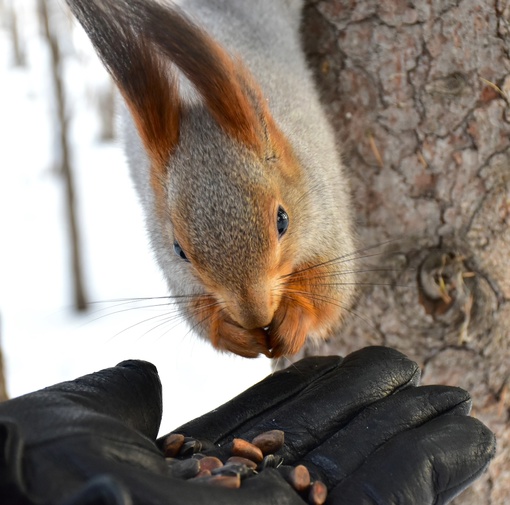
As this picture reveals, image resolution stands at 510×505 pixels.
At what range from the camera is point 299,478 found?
1.02 meters

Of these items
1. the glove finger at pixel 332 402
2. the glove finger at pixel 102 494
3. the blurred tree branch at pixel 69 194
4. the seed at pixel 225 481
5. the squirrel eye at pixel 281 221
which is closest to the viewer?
the glove finger at pixel 102 494

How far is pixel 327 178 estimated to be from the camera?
1.51m

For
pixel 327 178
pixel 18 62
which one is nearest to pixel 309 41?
pixel 327 178

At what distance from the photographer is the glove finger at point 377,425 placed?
3.59ft

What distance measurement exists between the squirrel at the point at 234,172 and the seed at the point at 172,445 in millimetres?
229

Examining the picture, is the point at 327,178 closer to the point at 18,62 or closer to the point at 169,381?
the point at 169,381

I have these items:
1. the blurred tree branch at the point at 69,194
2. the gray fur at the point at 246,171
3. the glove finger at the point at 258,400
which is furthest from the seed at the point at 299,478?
the blurred tree branch at the point at 69,194

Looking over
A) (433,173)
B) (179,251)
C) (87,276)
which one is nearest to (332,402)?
(179,251)

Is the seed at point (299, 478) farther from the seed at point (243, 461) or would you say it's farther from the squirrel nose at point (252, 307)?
the squirrel nose at point (252, 307)

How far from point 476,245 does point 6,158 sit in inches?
207

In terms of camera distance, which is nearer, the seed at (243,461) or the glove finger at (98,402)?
the glove finger at (98,402)

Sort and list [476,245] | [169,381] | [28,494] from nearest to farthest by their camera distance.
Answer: [28,494] < [476,245] < [169,381]

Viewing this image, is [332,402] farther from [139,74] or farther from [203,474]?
[139,74]

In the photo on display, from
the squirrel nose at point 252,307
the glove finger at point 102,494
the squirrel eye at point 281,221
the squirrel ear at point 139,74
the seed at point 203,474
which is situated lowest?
the seed at point 203,474
